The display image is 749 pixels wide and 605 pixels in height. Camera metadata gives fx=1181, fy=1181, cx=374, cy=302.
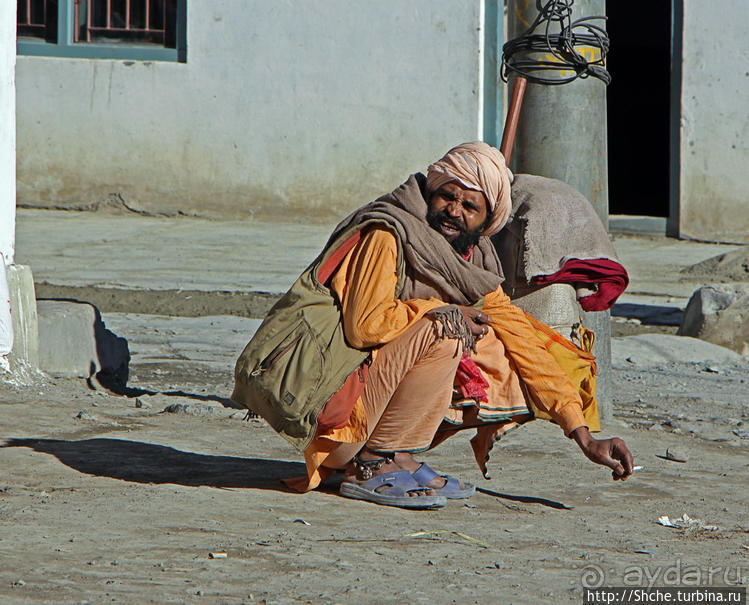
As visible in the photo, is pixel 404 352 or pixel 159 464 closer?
pixel 404 352

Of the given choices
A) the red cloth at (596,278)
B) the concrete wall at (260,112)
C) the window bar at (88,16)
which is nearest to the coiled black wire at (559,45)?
the red cloth at (596,278)

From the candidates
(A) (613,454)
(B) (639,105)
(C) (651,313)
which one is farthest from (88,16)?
(A) (613,454)

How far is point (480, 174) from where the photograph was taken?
361 centimetres

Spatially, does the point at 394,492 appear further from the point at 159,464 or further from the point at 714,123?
the point at 714,123

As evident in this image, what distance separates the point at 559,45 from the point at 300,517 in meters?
2.41

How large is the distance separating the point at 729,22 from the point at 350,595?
32.5ft

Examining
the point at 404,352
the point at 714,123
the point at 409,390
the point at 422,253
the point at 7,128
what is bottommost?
the point at 409,390

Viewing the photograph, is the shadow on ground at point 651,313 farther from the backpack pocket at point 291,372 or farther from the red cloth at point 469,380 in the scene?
the backpack pocket at point 291,372

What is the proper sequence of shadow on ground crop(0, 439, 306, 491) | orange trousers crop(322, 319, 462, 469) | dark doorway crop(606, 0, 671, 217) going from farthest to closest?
dark doorway crop(606, 0, 671, 217), shadow on ground crop(0, 439, 306, 491), orange trousers crop(322, 319, 462, 469)

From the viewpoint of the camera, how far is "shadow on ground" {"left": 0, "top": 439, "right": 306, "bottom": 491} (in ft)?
12.8

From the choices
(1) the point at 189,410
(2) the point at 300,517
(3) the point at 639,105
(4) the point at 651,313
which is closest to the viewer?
(2) the point at 300,517

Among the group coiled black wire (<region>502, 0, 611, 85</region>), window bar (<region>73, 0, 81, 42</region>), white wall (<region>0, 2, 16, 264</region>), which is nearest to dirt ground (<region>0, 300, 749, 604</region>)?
white wall (<region>0, 2, 16, 264</region>)

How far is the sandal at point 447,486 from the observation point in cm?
371

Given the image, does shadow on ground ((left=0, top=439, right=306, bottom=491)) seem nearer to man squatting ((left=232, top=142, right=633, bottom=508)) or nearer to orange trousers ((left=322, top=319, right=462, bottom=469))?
man squatting ((left=232, top=142, right=633, bottom=508))
